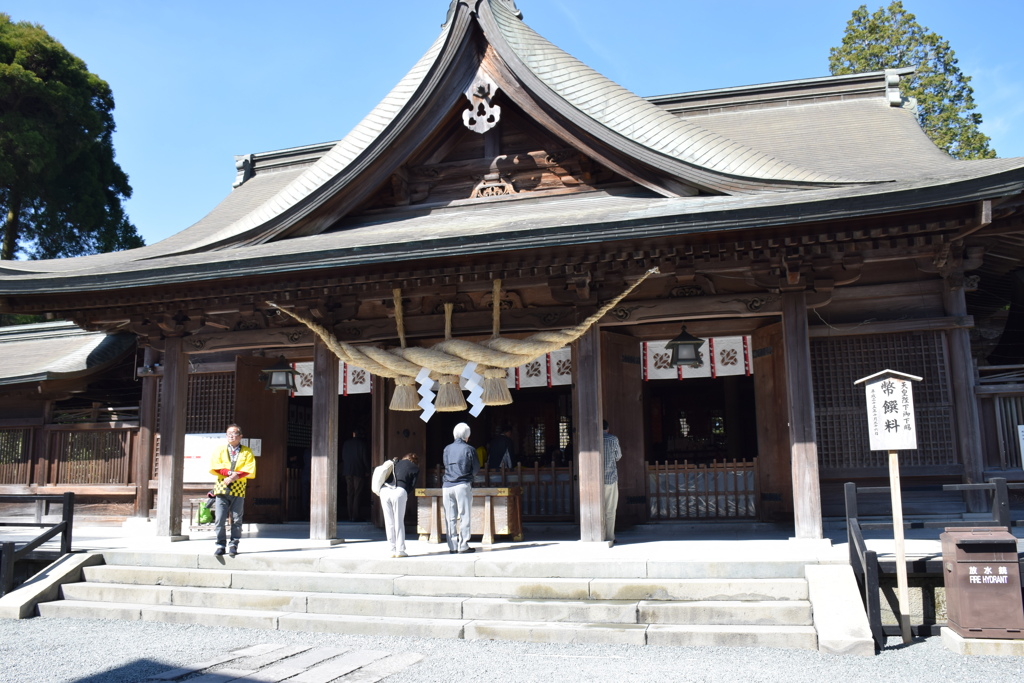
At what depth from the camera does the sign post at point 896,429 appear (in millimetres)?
5957

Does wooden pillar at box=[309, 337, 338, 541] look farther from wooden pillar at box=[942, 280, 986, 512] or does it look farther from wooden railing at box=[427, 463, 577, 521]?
wooden pillar at box=[942, 280, 986, 512]

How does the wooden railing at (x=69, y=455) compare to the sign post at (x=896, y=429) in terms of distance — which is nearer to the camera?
the sign post at (x=896, y=429)

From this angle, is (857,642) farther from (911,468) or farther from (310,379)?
(310,379)

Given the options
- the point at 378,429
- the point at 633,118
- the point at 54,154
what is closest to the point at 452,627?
the point at 378,429

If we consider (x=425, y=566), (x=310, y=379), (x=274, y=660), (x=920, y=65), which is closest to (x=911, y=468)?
(x=425, y=566)

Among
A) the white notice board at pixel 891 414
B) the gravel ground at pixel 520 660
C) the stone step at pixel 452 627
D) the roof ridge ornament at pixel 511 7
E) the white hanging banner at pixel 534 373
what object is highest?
the roof ridge ornament at pixel 511 7

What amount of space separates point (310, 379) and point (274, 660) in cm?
650

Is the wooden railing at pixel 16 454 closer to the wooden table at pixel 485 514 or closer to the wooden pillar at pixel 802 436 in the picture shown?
the wooden table at pixel 485 514

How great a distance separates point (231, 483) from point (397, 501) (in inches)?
71.4

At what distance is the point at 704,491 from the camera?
10289mm

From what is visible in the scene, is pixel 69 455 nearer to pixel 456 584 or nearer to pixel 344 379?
pixel 344 379

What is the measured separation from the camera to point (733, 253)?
7586 millimetres

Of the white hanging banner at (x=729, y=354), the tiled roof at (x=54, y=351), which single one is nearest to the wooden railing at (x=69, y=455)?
the tiled roof at (x=54, y=351)

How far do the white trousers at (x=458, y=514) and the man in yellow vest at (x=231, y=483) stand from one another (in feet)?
7.13
